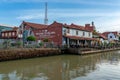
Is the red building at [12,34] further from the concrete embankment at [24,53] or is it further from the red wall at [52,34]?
the concrete embankment at [24,53]

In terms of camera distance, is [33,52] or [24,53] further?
[33,52]

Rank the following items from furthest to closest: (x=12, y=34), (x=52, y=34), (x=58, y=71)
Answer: (x=12, y=34) < (x=52, y=34) < (x=58, y=71)

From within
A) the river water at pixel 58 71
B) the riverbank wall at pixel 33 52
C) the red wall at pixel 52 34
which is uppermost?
the red wall at pixel 52 34

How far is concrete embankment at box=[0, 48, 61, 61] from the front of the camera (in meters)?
22.6

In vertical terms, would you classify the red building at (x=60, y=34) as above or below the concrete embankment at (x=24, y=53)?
above

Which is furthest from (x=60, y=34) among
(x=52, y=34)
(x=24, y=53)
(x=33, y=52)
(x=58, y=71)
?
(x=58, y=71)

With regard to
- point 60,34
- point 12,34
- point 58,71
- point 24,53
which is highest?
point 12,34

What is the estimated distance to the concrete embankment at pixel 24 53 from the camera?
74.3 feet

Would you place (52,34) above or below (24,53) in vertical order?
above

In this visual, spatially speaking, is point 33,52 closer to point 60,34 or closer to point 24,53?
point 24,53

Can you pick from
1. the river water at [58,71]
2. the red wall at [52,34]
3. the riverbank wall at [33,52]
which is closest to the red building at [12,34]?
the red wall at [52,34]

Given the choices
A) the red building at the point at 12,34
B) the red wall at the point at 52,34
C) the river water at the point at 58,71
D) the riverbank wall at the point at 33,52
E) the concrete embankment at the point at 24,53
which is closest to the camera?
the river water at the point at 58,71

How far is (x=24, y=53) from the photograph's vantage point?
2561 cm

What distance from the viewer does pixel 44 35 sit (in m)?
39.8
